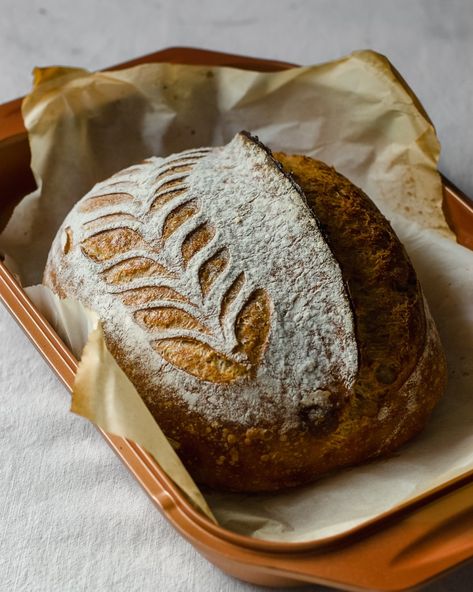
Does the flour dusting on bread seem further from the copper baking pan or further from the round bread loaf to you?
the copper baking pan

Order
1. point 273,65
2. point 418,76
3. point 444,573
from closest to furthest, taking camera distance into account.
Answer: point 444,573
point 273,65
point 418,76

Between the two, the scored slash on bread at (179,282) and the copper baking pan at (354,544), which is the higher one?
the scored slash on bread at (179,282)

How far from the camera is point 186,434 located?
1.13 metres

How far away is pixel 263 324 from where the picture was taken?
1.13 m

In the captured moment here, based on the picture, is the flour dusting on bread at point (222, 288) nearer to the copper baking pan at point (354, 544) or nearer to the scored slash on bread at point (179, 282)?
the scored slash on bread at point (179, 282)

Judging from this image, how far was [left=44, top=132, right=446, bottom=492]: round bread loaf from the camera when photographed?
112 centimetres

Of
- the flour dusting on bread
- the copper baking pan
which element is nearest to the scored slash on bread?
the flour dusting on bread

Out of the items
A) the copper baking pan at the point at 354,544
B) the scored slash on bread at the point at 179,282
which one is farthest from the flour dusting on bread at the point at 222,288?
the copper baking pan at the point at 354,544

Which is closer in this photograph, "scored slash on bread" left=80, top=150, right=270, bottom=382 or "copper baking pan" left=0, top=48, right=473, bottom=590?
"copper baking pan" left=0, top=48, right=473, bottom=590

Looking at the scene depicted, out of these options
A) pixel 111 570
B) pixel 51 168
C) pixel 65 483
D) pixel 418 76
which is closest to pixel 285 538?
pixel 111 570

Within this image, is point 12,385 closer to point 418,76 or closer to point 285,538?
point 285,538

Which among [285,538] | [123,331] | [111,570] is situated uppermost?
[123,331]

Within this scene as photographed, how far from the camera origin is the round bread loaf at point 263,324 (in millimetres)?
1116

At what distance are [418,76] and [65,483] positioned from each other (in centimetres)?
132
